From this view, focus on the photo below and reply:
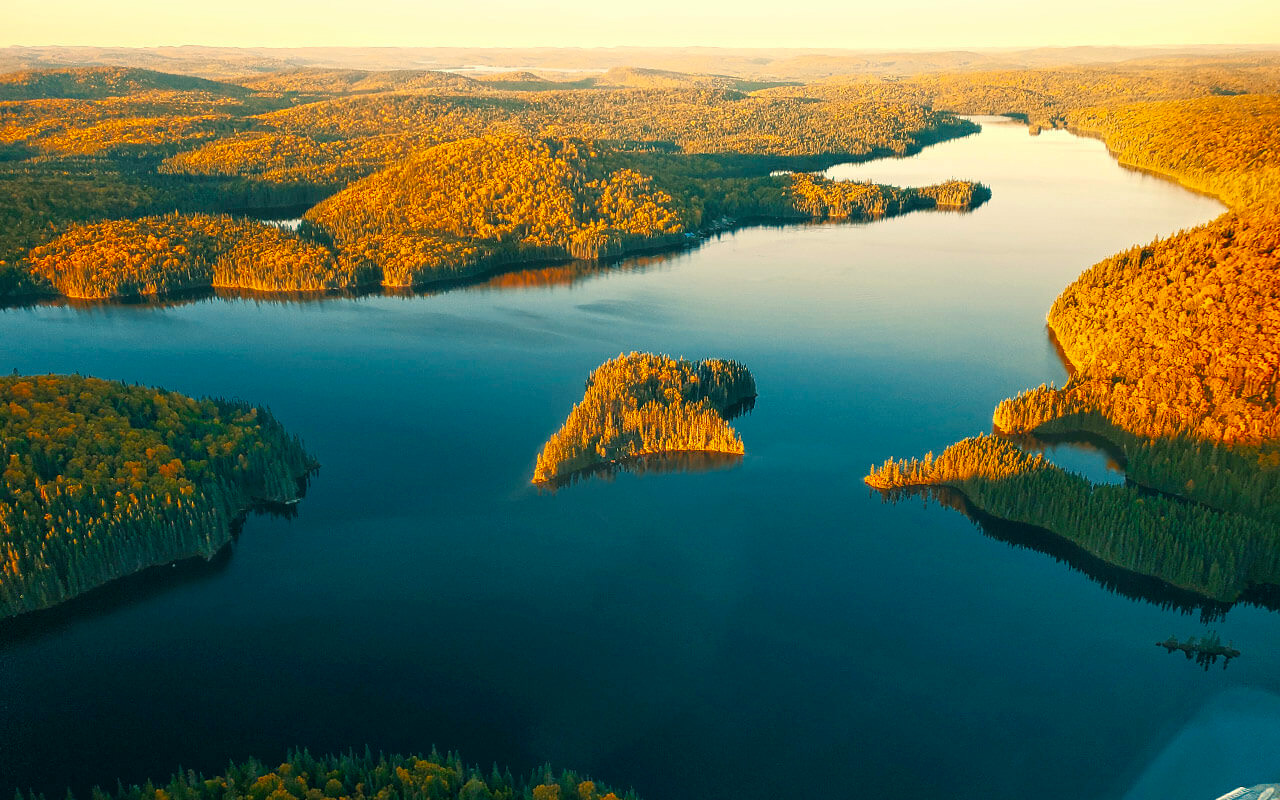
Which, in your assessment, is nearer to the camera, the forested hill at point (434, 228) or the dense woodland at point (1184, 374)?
the dense woodland at point (1184, 374)

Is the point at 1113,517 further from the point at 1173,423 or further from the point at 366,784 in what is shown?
the point at 366,784

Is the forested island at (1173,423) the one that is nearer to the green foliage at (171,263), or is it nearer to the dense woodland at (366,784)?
the dense woodland at (366,784)

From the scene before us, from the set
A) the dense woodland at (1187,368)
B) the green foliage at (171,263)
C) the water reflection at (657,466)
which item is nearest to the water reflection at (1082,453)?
the dense woodland at (1187,368)

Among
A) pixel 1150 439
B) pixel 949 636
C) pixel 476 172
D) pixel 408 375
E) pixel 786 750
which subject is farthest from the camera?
pixel 476 172

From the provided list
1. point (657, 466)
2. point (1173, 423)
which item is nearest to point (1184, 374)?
point (1173, 423)

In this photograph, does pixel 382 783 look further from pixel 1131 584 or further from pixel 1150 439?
pixel 1150 439

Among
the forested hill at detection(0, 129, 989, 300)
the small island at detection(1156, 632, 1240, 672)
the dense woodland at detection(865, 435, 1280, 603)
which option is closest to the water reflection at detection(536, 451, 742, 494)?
the dense woodland at detection(865, 435, 1280, 603)

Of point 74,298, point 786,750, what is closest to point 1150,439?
point 786,750
